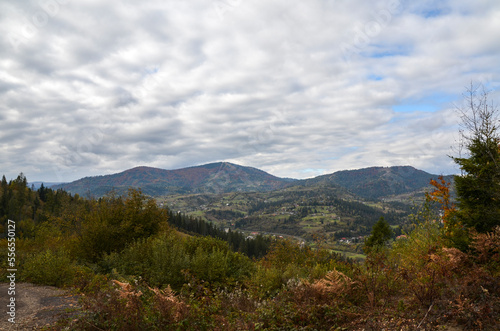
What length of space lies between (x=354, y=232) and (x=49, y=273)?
653 feet

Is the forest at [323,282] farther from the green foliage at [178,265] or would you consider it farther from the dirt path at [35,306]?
the dirt path at [35,306]

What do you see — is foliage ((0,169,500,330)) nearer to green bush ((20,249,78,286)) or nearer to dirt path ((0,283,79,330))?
green bush ((20,249,78,286))

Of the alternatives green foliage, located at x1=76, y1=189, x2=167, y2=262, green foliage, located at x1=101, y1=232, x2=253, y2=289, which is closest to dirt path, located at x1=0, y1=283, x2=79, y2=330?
green foliage, located at x1=101, y1=232, x2=253, y2=289

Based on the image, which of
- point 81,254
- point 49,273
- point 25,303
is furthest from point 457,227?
point 81,254

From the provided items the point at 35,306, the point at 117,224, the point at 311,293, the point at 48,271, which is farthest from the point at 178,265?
the point at 117,224

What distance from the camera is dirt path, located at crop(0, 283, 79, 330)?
5.98 metres

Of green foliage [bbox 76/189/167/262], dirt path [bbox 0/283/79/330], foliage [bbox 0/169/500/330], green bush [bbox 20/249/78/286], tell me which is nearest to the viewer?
foliage [bbox 0/169/500/330]

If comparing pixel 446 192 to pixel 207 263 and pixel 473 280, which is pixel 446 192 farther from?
pixel 207 263

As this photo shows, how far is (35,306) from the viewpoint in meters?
7.25

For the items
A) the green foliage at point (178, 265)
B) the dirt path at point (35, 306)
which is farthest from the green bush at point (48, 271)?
the green foliage at point (178, 265)

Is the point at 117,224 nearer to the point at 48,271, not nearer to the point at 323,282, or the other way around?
the point at 48,271

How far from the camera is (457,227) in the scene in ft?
29.5

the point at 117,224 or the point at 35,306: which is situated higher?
the point at 117,224

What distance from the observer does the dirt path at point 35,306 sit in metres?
5.98
